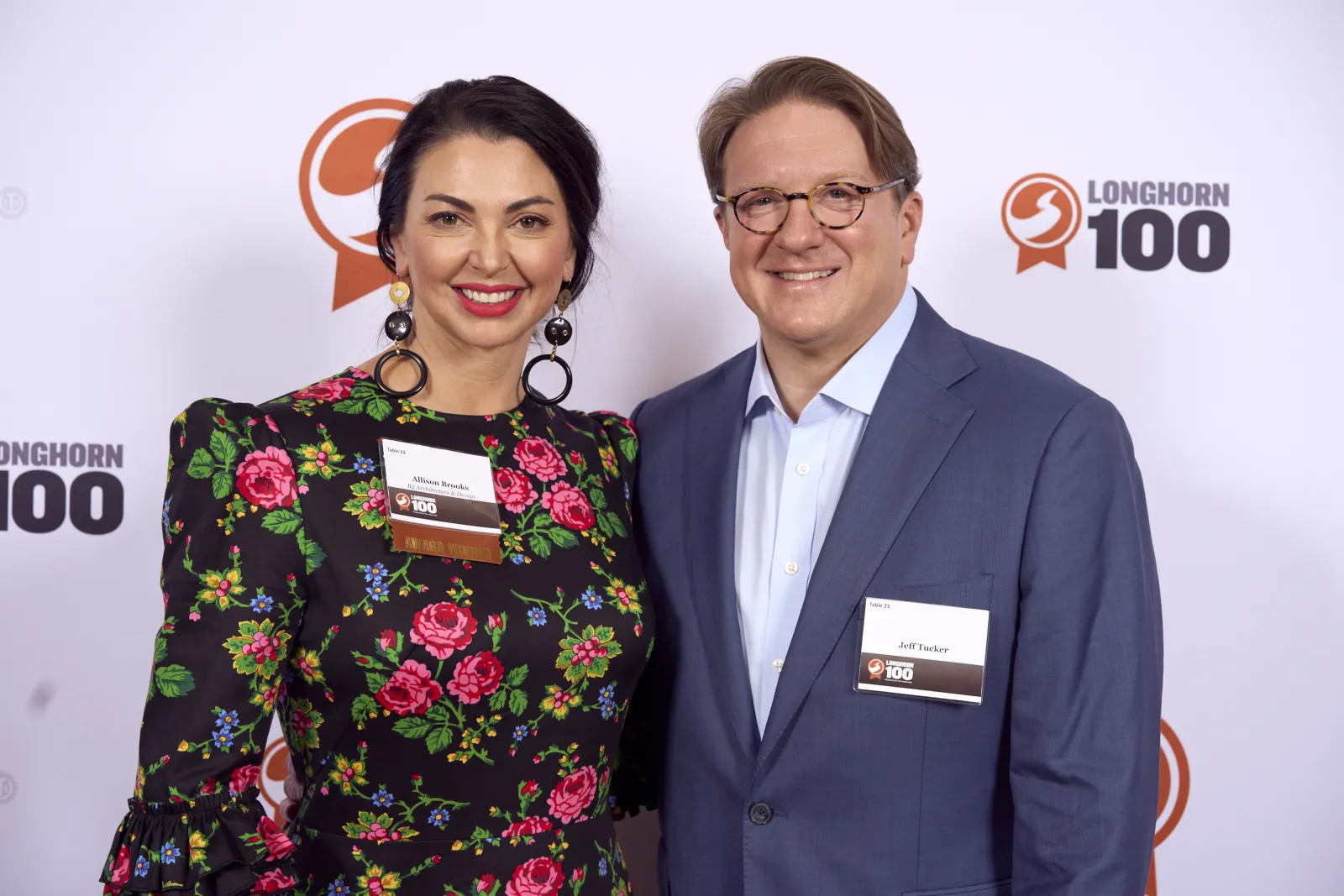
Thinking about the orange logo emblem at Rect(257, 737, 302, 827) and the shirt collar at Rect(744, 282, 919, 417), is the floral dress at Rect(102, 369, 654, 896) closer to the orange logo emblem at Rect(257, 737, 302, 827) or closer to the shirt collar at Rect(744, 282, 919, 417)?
the shirt collar at Rect(744, 282, 919, 417)

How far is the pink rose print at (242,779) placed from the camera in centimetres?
144

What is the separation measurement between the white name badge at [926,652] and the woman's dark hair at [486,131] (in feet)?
2.75

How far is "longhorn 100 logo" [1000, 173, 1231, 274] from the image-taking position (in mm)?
2441

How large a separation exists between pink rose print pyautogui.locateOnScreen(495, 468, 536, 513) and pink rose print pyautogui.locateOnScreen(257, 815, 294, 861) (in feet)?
1.83

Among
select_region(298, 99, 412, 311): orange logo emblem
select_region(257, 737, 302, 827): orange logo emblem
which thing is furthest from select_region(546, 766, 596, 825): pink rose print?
select_region(298, 99, 412, 311): orange logo emblem

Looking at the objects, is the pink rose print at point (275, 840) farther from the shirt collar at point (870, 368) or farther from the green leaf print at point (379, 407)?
the shirt collar at point (870, 368)

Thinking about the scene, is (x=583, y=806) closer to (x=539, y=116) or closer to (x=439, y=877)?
(x=439, y=877)

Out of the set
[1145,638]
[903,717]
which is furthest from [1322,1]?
[903,717]

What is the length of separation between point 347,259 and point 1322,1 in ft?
7.35

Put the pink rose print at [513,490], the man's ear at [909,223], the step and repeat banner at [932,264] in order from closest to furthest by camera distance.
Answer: the pink rose print at [513,490], the man's ear at [909,223], the step and repeat banner at [932,264]

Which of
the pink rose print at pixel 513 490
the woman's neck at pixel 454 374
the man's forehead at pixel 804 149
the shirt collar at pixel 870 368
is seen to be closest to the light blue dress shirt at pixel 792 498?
the shirt collar at pixel 870 368

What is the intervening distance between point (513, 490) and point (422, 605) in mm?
257

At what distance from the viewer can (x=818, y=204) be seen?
1.75 meters

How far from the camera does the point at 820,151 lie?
1.73m
